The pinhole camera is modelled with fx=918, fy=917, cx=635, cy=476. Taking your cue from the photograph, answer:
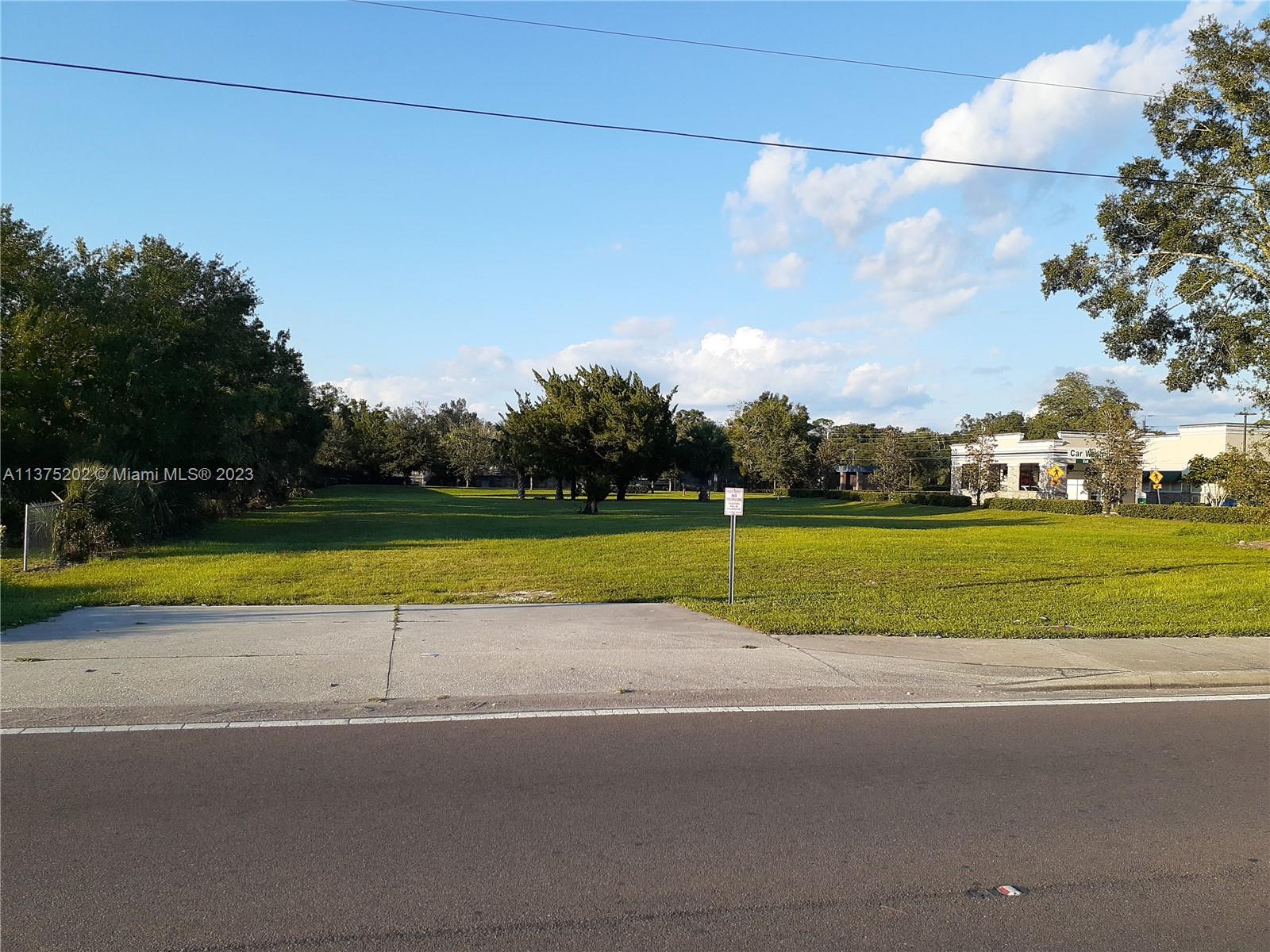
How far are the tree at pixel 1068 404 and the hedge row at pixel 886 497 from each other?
46020 mm

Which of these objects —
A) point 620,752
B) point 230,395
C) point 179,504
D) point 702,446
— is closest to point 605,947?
point 620,752

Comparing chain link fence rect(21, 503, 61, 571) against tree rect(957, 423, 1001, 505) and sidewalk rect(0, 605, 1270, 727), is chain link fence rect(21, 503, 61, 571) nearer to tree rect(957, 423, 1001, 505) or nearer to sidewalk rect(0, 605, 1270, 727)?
sidewalk rect(0, 605, 1270, 727)

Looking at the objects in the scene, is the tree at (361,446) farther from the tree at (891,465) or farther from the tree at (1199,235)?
the tree at (1199,235)

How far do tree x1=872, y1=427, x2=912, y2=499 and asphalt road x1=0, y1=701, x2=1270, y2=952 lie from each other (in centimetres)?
6518

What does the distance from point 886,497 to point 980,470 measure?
7.20 metres

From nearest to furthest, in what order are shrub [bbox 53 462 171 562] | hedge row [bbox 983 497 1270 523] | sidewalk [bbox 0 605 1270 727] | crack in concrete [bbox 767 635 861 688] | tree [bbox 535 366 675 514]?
sidewalk [bbox 0 605 1270 727] → crack in concrete [bbox 767 635 861 688] → shrub [bbox 53 462 171 562] → hedge row [bbox 983 497 1270 523] → tree [bbox 535 366 675 514]

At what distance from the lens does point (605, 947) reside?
386 cm

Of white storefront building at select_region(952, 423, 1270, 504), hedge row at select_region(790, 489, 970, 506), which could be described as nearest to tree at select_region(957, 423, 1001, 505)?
white storefront building at select_region(952, 423, 1270, 504)

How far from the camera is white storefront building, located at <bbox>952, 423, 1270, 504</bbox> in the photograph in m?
61.4

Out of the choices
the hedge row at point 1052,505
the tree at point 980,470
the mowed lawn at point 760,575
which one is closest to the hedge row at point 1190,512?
the hedge row at point 1052,505

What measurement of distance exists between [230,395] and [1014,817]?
32.8 m

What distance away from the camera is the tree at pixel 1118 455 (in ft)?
173

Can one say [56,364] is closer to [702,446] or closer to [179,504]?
[179,504]

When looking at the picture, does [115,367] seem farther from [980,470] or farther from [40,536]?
[980,470]
